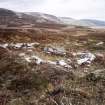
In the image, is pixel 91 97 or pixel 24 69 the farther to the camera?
pixel 24 69

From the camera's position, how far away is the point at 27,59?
2675cm

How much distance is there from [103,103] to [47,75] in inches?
248

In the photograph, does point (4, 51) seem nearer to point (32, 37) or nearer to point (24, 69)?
point (24, 69)

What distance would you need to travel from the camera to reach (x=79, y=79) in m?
19.8

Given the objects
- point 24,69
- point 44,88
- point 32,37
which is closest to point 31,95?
point 44,88

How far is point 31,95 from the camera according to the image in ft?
53.7

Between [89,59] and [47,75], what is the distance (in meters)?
10.1

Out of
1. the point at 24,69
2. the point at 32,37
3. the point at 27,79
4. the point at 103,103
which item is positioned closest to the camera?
the point at 103,103

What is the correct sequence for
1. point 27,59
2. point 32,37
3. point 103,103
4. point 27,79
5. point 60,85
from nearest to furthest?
1. point 103,103
2. point 60,85
3. point 27,79
4. point 27,59
5. point 32,37

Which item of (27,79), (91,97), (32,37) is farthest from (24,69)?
(32,37)

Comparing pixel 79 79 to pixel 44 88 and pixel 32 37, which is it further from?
pixel 32 37

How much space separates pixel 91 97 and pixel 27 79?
565 centimetres

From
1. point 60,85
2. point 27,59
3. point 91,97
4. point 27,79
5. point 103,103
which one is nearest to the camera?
point 103,103

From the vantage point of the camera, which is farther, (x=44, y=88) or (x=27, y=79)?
(x=27, y=79)
